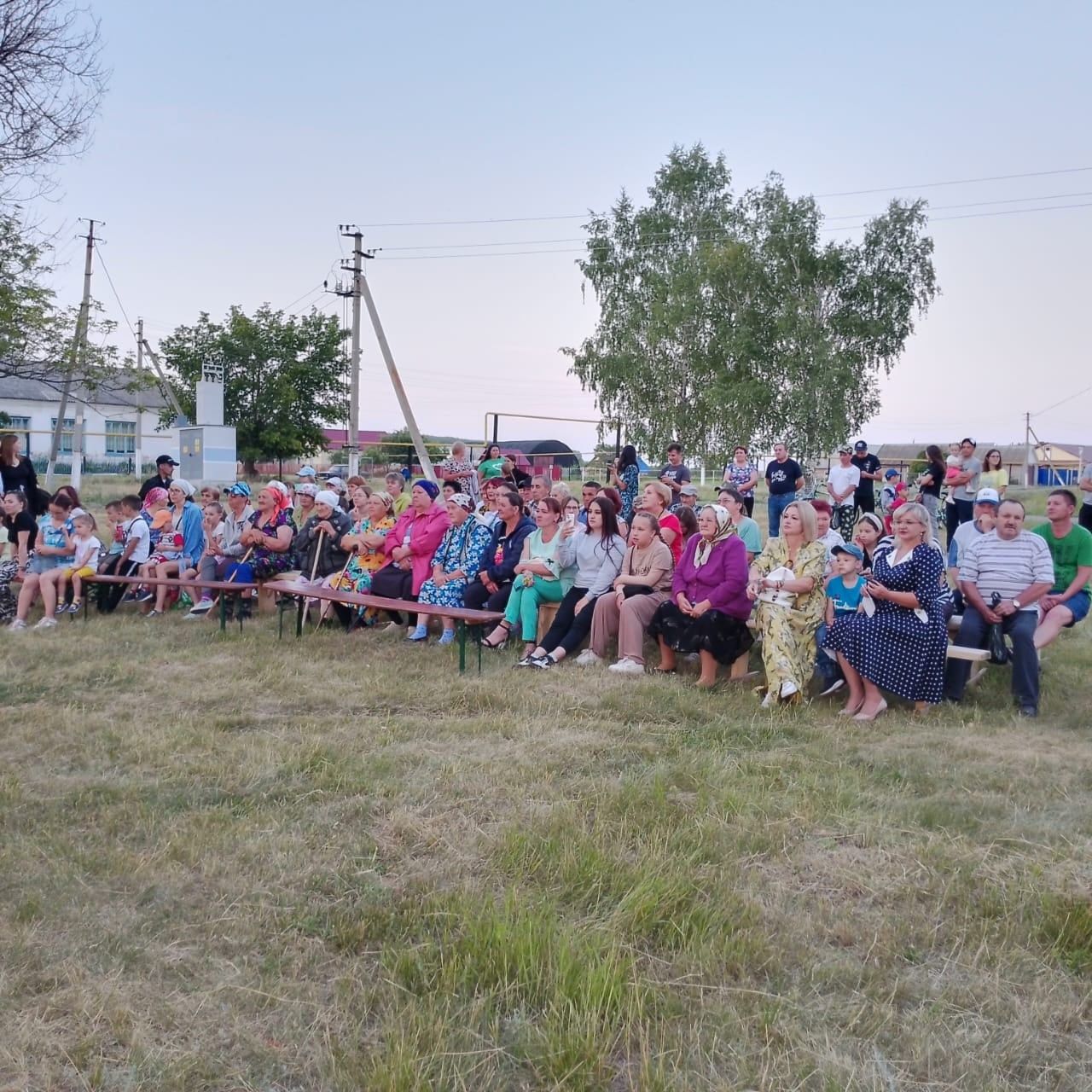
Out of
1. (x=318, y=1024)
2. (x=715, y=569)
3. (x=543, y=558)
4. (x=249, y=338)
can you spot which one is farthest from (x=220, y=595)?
(x=249, y=338)

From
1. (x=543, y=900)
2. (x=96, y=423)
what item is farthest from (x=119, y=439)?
(x=543, y=900)

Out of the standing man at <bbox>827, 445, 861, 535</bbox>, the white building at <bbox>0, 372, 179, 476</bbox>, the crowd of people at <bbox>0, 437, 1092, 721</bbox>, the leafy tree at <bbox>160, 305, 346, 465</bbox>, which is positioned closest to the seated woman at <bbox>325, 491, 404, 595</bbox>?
the crowd of people at <bbox>0, 437, 1092, 721</bbox>

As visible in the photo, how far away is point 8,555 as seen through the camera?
368 inches

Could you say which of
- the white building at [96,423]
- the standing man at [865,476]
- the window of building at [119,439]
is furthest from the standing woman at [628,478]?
the window of building at [119,439]

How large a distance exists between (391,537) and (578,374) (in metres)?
23.0

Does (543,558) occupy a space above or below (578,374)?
below

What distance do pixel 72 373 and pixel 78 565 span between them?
5853 mm

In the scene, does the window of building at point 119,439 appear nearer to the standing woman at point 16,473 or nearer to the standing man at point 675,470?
the standing woman at point 16,473

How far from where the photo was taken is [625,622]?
6688 mm

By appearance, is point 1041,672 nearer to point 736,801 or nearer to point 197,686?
point 736,801

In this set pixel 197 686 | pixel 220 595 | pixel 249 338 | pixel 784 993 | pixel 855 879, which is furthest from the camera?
pixel 249 338

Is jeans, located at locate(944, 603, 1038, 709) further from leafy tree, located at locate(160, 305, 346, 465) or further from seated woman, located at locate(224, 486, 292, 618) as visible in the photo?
leafy tree, located at locate(160, 305, 346, 465)

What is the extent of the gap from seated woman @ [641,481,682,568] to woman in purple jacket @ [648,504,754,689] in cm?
78

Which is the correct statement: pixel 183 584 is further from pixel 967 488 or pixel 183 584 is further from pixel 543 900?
pixel 967 488
